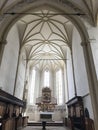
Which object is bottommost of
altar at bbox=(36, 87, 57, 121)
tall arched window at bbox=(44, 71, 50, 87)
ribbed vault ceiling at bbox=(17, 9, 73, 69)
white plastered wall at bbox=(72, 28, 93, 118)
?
altar at bbox=(36, 87, 57, 121)

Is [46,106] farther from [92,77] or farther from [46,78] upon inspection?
[92,77]

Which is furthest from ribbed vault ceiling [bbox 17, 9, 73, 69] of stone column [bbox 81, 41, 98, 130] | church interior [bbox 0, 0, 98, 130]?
stone column [bbox 81, 41, 98, 130]

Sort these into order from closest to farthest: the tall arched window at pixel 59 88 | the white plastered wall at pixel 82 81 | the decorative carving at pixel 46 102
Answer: the white plastered wall at pixel 82 81 → the decorative carving at pixel 46 102 → the tall arched window at pixel 59 88

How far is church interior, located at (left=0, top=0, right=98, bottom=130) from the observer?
7.69 metres

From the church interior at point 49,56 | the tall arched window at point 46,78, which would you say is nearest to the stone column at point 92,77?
the church interior at point 49,56

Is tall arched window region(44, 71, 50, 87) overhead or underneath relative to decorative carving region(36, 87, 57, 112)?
overhead

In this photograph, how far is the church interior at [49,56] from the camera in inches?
303

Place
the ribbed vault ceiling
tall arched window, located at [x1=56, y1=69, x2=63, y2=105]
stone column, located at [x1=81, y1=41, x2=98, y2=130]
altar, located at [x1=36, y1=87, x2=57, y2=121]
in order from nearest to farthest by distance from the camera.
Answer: stone column, located at [x1=81, y1=41, x2=98, y2=130]
the ribbed vault ceiling
altar, located at [x1=36, y1=87, x2=57, y2=121]
tall arched window, located at [x1=56, y1=69, x2=63, y2=105]

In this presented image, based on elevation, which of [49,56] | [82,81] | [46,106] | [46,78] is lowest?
[46,106]

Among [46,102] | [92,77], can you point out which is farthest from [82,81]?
[46,102]

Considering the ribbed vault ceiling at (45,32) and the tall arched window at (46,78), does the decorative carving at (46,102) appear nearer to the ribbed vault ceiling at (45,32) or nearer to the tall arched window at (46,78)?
the tall arched window at (46,78)

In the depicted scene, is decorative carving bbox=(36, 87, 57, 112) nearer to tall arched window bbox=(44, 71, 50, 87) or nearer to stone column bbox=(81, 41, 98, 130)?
tall arched window bbox=(44, 71, 50, 87)

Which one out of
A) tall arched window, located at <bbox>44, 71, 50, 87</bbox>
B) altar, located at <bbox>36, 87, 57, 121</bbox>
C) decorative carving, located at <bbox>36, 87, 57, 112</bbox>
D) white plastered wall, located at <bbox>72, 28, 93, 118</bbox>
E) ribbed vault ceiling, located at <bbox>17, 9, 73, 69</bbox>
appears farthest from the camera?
tall arched window, located at <bbox>44, 71, 50, 87</bbox>

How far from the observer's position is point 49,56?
2008cm
